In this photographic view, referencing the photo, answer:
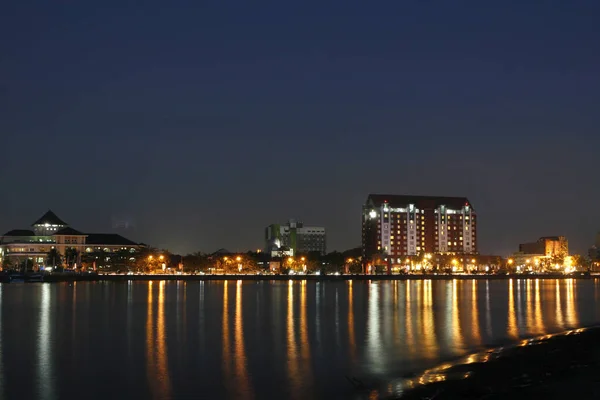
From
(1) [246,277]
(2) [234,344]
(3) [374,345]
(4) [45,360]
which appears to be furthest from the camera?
(1) [246,277]

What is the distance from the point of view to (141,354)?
2988cm

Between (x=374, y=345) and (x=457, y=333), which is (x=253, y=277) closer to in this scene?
(x=457, y=333)

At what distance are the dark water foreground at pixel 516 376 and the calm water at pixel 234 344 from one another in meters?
1.57

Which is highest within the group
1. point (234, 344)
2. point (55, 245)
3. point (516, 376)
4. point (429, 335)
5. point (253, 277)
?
point (55, 245)

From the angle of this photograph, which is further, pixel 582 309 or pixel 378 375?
pixel 582 309

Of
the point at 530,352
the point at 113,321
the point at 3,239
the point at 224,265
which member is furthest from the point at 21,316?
the point at 3,239

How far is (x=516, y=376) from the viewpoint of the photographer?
22016mm


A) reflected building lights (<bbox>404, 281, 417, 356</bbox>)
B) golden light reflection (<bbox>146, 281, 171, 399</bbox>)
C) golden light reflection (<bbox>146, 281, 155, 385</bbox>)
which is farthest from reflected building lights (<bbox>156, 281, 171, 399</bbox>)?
reflected building lights (<bbox>404, 281, 417, 356</bbox>)

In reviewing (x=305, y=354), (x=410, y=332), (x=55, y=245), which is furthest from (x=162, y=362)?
(x=55, y=245)

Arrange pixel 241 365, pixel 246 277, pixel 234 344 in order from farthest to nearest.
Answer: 1. pixel 246 277
2. pixel 234 344
3. pixel 241 365

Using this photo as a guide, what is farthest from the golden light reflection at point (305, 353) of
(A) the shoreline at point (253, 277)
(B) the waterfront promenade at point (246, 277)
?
(B) the waterfront promenade at point (246, 277)

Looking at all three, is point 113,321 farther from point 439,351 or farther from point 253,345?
point 439,351

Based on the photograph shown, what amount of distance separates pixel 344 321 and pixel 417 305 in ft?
58.6

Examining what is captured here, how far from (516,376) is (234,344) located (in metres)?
15.5
